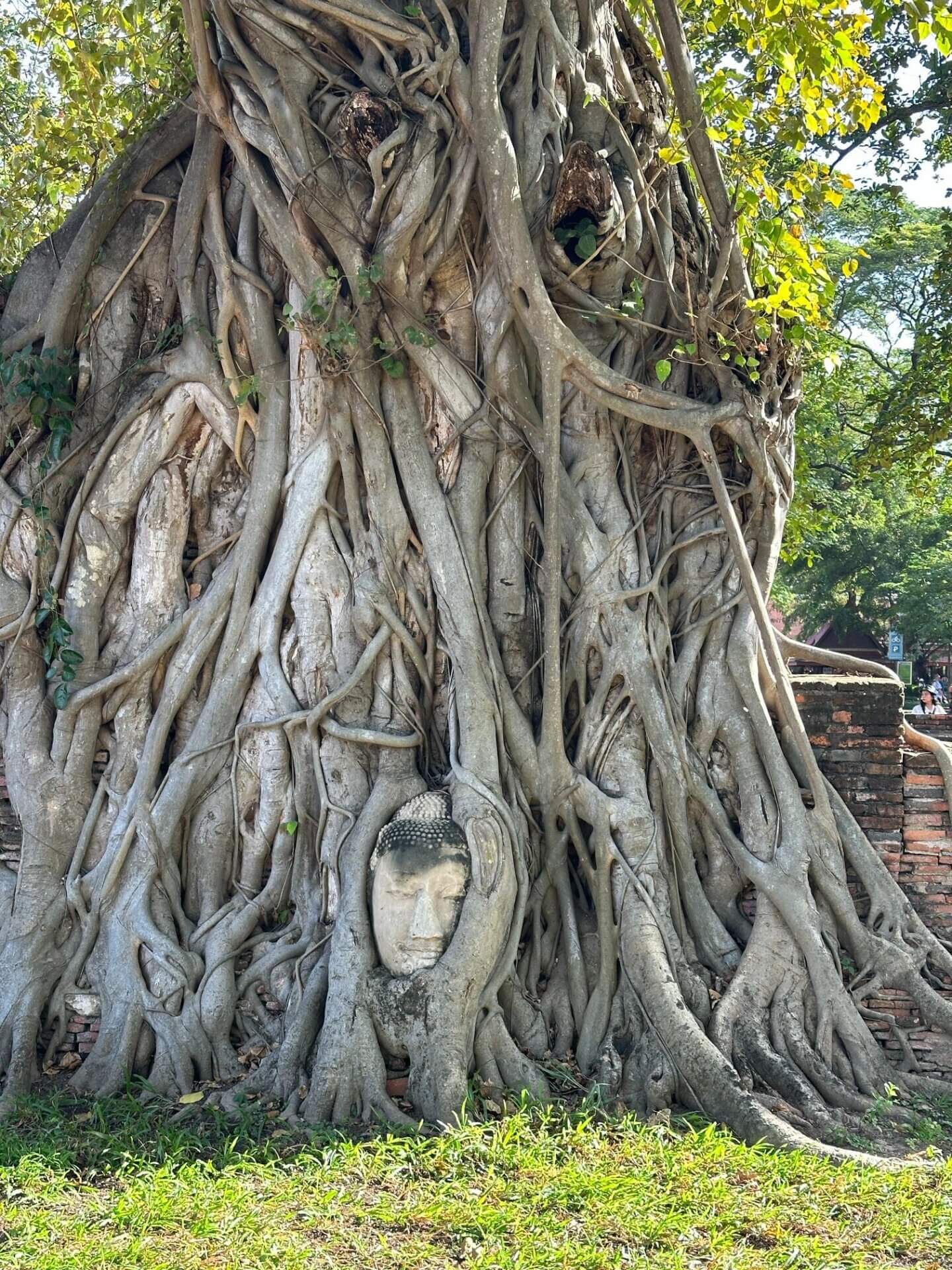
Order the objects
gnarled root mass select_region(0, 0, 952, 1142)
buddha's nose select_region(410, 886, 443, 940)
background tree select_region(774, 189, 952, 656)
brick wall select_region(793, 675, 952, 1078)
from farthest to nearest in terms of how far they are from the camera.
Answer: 1. background tree select_region(774, 189, 952, 656)
2. brick wall select_region(793, 675, 952, 1078)
3. gnarled root mass select_region(0, 0, 952, 1142)
4. buddha's nose select_region(410, 886, 443, 940)

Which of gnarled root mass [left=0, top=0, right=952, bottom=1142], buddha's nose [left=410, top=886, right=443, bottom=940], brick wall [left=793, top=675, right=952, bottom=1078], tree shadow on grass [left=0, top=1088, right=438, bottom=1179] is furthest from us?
brick wall [left=793, top=675, right=952, bottom=1078]

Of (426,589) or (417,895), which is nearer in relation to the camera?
(417,895)

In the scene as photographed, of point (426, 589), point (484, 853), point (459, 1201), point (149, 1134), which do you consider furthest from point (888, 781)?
point (149, 1134)

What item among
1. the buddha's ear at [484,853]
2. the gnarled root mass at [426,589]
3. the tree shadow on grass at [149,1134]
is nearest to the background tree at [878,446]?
the gnarled root mass at [426,589]

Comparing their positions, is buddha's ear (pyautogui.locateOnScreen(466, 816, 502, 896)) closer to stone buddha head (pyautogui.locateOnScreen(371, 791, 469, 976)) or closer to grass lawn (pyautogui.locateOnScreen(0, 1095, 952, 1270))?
stone buddha head (pyautogui.locateOnScreen(371, 791, 469, 976))

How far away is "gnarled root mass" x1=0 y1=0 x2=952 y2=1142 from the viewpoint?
4383mm

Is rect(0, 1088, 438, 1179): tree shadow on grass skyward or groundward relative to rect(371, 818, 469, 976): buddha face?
groundward

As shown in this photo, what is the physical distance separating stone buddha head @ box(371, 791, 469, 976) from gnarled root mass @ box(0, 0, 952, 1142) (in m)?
0.07

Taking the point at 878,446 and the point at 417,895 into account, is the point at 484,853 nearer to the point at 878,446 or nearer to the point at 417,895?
the point at 417,895

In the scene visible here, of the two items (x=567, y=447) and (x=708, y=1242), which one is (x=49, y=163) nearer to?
(x=567, y=447)

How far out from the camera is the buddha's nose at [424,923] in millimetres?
4074

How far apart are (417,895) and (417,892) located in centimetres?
1

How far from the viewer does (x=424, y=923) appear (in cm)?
407

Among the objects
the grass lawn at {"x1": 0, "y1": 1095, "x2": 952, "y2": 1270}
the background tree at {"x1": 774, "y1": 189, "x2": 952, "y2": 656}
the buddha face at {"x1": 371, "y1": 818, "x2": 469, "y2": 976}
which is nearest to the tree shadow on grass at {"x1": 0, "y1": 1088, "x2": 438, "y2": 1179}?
the grass lawn at {"x1": 0, "y1": 1095, "x2": 952, "y2": 1270}
